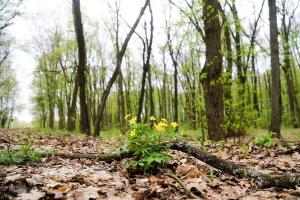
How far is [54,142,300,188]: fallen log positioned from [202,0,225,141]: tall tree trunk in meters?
4.18

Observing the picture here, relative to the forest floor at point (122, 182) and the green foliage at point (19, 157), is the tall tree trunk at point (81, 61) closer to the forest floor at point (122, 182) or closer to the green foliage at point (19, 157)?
the green foliage at point (19, 157)

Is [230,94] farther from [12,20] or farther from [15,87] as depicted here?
[15,87]

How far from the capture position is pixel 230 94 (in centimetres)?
1144

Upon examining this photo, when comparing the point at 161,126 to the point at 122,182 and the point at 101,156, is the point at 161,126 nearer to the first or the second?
the point at 122,182

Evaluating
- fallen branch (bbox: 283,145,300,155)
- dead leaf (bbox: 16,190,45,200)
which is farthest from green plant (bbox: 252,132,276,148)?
dead leaf (bbox: 16,190,45,200)

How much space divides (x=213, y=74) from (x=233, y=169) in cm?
473

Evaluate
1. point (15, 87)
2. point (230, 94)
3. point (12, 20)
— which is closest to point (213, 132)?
point (230, 94)

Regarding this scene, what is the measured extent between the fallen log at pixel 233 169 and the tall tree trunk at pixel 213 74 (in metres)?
4.18

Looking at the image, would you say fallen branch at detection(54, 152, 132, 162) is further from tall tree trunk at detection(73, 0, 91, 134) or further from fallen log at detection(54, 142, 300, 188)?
tall tree trunk at detection(73, 0, 91, 134)

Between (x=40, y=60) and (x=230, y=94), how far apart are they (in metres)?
29.6

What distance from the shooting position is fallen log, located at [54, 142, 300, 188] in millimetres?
3219

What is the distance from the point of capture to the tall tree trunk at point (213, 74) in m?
8.25

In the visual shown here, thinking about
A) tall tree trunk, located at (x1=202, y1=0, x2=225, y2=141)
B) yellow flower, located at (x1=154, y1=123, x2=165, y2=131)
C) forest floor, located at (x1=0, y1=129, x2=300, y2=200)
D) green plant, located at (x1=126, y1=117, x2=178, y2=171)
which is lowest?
forest floor, located at (x1=0, y1=129, x2=300, y2=200)

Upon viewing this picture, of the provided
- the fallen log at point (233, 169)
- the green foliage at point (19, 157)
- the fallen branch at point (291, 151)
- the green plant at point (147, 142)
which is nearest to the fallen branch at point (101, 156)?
the fallen log at point (233, 169)
